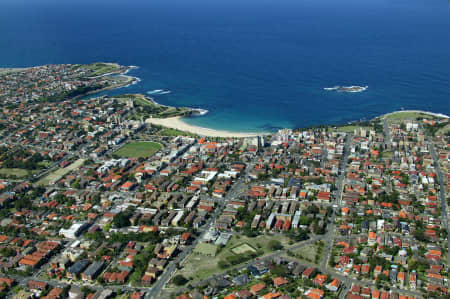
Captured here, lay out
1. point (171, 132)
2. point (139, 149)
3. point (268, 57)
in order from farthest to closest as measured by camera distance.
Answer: point (268, 57)
point (171, 132)
point (139, 149)

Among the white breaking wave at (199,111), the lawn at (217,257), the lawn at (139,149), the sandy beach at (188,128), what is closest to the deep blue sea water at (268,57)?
the white breaking wave at (199,111)

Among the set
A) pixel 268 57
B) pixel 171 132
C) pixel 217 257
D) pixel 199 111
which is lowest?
pixel 217 257

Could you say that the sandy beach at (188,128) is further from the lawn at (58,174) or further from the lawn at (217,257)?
the lawn at (217,257)

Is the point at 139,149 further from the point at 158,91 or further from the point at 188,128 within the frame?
the point at 158,91

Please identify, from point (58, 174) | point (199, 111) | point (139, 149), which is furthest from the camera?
point (199, 111)

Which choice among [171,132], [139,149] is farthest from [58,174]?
[171,132]
